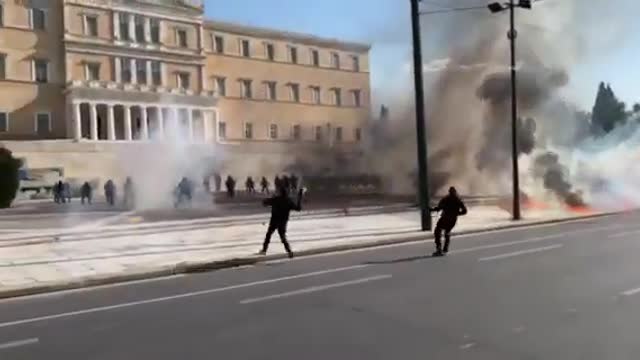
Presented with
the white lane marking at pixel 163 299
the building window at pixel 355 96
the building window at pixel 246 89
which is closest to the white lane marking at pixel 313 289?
the white lane marking at pixel 163 299

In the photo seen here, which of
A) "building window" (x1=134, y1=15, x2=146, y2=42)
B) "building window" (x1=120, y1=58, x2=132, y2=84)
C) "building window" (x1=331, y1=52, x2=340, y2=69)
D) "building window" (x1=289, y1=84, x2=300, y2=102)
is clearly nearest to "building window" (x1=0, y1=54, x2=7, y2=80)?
"building window" (x1=120, y1=58, x2=132, y2=84)

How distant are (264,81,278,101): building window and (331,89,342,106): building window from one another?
22.1 feet

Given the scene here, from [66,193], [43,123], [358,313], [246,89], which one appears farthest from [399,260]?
[246,89]

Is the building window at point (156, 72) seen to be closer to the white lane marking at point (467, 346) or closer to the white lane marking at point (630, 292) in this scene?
the white lane marking at point (630, 292)

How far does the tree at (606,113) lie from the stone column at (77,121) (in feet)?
140

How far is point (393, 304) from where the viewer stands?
29.6 ft

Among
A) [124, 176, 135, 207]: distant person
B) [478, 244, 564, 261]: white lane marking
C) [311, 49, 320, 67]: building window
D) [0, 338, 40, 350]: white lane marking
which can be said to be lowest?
[478, 244, 564, 261]: white lane marking

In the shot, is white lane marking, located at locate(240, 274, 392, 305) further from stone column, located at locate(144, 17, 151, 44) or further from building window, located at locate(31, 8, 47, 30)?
stone column, located at locate(144, 17, 151, 44)

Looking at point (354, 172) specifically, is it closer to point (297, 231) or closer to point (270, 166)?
point (270, 166)

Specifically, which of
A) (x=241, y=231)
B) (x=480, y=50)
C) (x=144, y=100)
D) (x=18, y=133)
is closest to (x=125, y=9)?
(x=144, y=100)

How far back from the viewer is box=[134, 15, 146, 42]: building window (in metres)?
72.8

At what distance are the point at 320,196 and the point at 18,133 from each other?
124 ft

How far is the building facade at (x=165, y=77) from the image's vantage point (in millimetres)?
67312

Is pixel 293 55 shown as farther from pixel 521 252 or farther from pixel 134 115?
pixel 521 252
